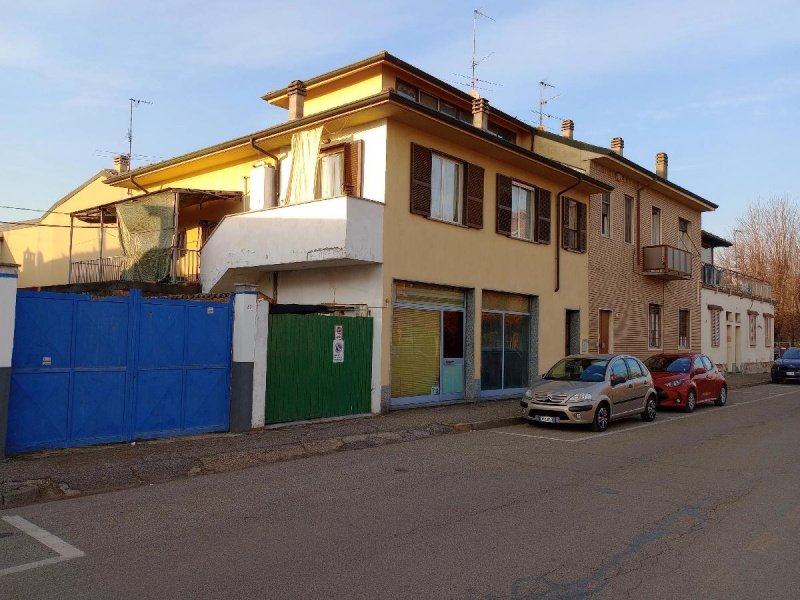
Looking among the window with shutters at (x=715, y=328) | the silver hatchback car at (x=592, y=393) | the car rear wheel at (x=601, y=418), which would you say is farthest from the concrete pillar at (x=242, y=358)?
the window with shutters at (x=715, y=328)

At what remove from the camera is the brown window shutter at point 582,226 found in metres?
21.2

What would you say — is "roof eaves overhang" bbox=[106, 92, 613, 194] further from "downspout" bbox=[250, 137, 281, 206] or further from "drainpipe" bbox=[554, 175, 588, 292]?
"drainpipe" bbox=[554, 175, 588, 292]

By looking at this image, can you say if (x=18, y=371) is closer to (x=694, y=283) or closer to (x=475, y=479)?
(x=475, y=479)

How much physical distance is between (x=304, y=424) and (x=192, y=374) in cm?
244

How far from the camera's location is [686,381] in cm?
1706

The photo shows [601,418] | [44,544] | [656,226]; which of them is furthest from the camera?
[656,226]

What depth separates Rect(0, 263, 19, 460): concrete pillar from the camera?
852 cm

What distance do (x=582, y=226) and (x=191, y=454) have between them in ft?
51.0

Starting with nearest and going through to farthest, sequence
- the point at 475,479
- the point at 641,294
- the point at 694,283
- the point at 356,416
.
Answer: the point at 475,479
the point at 356,416
the point at 641,294
the point at 694,283

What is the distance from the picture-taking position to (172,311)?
10617 millimetres

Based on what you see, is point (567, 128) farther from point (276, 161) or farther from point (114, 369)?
point (114, 369)

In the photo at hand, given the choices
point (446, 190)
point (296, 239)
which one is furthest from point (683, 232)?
point (296, 239)

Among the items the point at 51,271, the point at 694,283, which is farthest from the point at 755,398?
the point at 51,271

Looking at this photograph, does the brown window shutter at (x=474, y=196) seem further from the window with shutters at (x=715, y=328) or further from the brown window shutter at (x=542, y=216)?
the window with shutters at (x=715, y=328)
